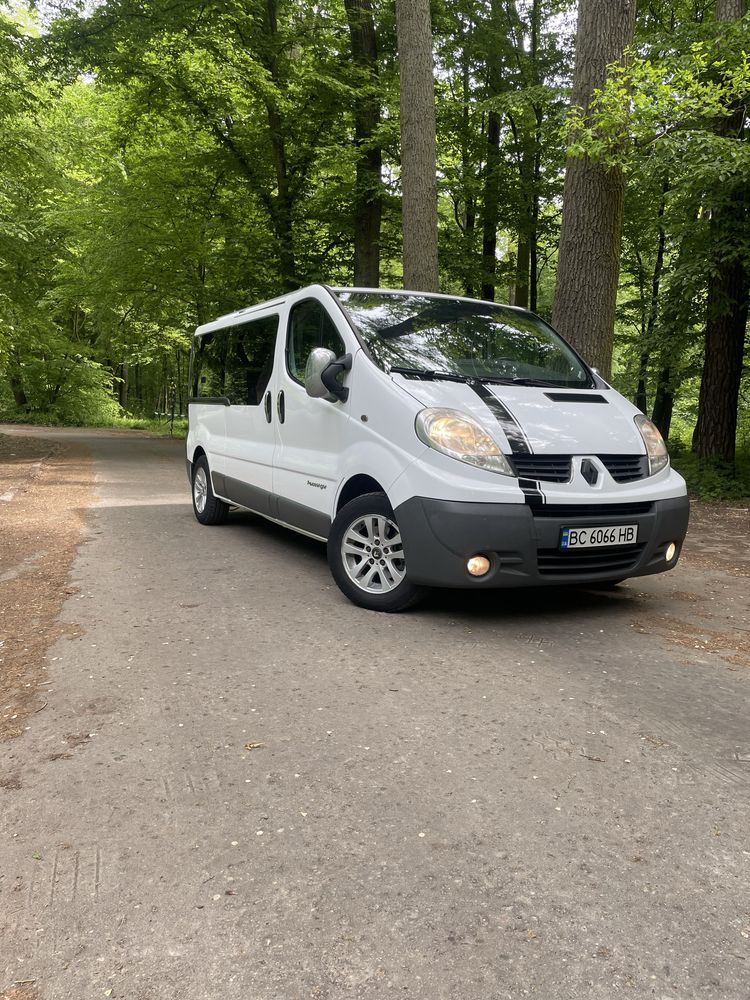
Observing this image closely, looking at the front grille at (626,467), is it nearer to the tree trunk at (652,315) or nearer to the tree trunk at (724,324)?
the tree trunk at (652,315)

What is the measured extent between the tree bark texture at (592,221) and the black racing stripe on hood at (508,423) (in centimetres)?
412

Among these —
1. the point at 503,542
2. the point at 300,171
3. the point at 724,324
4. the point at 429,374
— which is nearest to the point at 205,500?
the point at 429,374

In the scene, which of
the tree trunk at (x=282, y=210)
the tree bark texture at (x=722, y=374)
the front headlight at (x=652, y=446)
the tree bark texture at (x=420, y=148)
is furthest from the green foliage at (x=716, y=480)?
the tree trunk at (x=282, y=210)

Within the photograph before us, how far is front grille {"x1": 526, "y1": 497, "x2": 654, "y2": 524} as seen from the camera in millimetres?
4281

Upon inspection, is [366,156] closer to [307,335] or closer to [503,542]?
[307,335]

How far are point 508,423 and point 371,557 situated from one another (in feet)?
3.87

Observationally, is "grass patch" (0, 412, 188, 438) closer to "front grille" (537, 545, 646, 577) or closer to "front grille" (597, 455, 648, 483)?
"front grille" (597, 455, 648, 483)

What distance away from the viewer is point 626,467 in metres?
4.66

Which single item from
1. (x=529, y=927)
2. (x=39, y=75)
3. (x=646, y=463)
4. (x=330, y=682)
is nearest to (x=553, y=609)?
(x=646, y=463)

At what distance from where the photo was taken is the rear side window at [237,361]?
659 cm

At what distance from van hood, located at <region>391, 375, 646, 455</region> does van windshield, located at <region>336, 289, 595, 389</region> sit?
0.71 ft

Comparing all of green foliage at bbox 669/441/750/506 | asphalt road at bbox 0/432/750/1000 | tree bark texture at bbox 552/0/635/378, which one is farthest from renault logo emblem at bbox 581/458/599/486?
green foliage at bbox 669/441/750/506

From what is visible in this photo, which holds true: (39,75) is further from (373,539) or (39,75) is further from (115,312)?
(373,539)

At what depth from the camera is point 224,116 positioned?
1705 cm
